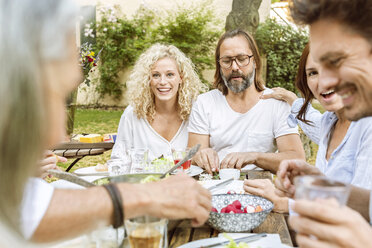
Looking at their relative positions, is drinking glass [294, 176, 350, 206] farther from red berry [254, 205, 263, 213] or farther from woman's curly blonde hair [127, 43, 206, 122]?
woman's curly blonde hair [127, 43, 206, 122]

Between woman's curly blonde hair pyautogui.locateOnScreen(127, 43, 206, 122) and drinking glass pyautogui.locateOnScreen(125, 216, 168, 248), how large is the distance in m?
2.32

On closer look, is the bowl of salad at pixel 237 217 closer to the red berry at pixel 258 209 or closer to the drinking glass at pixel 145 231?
the red berry at pixel 258 209

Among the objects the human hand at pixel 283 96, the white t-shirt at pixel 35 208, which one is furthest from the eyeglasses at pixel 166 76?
the white t-shirt at pixel 35 208

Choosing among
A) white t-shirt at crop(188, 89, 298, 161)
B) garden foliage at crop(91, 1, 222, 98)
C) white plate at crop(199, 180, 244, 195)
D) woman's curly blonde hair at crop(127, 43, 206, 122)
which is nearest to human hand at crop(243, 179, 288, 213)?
white plate at crop(199, 180, 244, 195)

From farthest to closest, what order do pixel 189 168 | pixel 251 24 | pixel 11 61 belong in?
1. pixel 251 24
2. pixel 189 168
3. pixel 11 61

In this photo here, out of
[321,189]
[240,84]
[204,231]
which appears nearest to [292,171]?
[204,231]

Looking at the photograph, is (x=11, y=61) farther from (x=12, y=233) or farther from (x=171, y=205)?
(x=171, y=205)

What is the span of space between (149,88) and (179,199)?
8.29ft

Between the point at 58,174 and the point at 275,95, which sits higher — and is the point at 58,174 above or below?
below

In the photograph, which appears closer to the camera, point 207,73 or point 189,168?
point 189,168

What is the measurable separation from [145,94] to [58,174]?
209 centimetres

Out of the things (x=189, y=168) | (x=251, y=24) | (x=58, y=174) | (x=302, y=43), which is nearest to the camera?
(x=58, y=174)

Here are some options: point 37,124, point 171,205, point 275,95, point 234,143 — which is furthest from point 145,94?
point 37,124

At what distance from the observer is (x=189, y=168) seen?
249cm
